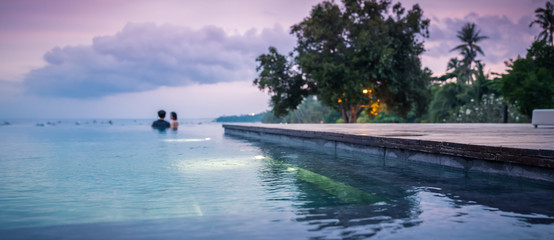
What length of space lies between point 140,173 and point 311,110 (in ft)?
279

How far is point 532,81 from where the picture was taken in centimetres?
3055

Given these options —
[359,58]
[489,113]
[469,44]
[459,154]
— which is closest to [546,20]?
[469,44]

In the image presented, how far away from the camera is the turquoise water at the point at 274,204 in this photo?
3.93 m

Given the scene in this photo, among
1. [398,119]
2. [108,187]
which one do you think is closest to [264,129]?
[108,187]

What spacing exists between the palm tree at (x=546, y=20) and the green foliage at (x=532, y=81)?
715 inches

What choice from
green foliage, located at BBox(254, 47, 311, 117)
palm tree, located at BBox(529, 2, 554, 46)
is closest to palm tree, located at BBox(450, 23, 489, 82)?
palm tree, located at BBox(529, 2, 554, 46)

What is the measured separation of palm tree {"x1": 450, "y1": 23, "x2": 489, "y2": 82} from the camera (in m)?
61.0

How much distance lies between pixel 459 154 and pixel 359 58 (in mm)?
21409

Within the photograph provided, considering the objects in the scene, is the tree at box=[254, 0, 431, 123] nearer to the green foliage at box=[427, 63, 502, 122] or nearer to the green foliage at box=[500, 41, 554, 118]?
the green foliage at box=[500, 41, 554, 118]

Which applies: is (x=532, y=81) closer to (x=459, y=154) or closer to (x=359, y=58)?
(x=359, y=58)

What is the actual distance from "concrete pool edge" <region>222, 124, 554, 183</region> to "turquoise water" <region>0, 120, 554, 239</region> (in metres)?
0.20

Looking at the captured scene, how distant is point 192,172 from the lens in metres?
8.59

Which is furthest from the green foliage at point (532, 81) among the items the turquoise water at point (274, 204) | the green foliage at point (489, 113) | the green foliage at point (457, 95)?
the turquoise water at point (274, 204)

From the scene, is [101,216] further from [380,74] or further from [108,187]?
[380,74]
